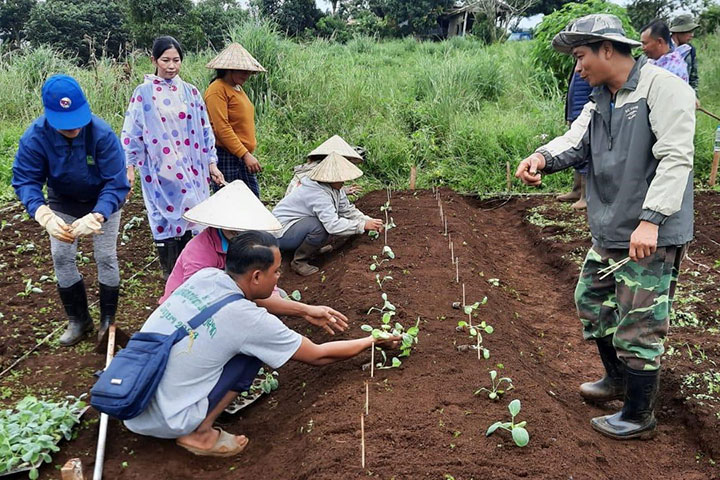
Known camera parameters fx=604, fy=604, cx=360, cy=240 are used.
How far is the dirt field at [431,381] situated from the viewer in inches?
98.3

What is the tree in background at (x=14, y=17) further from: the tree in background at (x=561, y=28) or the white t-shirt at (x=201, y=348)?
the white t-shirt at (x=201, y=348)

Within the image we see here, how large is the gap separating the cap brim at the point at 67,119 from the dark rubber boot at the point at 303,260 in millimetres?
2120

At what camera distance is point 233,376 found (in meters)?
2.69

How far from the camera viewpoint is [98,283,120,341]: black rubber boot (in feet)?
12.8

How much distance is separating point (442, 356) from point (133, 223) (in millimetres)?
4171

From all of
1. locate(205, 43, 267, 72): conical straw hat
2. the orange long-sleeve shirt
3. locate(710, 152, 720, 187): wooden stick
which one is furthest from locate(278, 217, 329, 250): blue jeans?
locate(710, 152, 720, 187): wooden stick

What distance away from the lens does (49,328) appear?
13.6ft

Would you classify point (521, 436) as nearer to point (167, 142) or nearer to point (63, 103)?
point (63, 103)

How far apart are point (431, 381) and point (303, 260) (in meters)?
2.40

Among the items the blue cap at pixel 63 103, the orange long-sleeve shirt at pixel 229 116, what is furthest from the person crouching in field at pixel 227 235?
the orange long-sleeve shirt at pixel 229 116

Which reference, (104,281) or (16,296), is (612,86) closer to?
(104,281)

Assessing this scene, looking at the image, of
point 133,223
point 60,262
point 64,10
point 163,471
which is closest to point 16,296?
point 60,262

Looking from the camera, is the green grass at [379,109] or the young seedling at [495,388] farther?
the green grass at [379,109]

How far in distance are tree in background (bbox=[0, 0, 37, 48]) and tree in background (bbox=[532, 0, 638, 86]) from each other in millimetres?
25734
